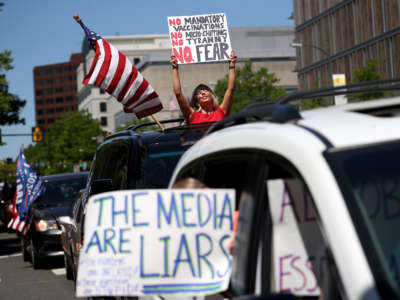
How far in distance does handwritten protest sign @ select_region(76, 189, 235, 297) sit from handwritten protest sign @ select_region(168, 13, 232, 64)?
22.3 feet

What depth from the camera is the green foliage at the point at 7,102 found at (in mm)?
37625

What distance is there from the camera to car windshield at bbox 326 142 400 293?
95.7 inches

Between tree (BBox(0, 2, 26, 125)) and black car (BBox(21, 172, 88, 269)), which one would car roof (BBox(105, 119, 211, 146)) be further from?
tree (BBox(0, 2, 26, 125))

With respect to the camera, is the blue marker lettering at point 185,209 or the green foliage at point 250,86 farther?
the green foliage at point 250,86

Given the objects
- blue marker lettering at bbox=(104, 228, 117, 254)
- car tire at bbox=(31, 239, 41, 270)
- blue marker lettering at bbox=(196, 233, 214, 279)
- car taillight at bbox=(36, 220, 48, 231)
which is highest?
blue marker lettering at bbox=(104, 228, 117, 254)

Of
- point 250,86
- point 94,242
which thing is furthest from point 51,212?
point 250,86

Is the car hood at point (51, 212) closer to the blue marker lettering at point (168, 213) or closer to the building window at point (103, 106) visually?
the blue marker lettering at point (168, 213)

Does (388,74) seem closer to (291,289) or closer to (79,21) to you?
(79,21)

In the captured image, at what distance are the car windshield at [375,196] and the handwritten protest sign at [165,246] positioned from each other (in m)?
0.63

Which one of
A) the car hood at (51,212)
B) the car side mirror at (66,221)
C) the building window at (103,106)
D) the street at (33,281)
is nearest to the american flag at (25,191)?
the car hood at (51,212)

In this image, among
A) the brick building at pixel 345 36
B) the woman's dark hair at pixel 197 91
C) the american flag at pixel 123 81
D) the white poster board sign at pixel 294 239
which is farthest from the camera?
the brick building at pixel 345 36

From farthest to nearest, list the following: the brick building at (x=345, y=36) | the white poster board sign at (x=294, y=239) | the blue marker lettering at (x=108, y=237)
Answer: the brick building at (x=345, y=36) < the blue marker lettering at (x=108, y=237) < the white poster board sign at (x=294, y=239)

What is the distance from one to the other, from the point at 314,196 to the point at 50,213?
12632mm

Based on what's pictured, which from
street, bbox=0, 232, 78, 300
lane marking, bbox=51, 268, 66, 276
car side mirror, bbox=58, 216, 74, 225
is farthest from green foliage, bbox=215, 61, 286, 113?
car side mirror, bbox=58, 216, 74, 225
